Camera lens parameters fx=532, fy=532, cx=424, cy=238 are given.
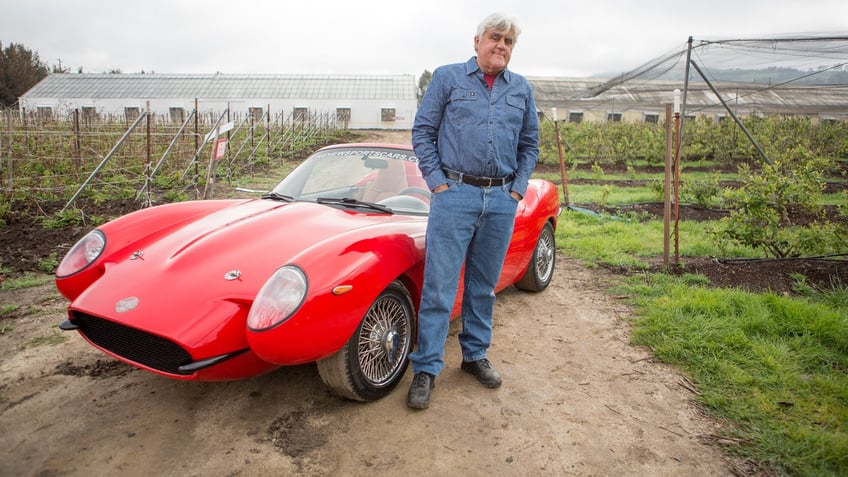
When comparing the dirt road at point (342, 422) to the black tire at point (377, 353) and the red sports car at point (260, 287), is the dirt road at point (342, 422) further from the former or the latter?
the red sports car at point (260, 287)

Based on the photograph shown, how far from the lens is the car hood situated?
2420 mm

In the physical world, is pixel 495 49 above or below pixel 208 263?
above

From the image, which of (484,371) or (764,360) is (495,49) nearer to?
(484,371)

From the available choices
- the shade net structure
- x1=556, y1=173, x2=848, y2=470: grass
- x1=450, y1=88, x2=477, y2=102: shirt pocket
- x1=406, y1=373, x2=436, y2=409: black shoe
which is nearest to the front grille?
x1=406, y1=373, x2=436, y2=409: black shoe

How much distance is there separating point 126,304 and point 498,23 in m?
2.34

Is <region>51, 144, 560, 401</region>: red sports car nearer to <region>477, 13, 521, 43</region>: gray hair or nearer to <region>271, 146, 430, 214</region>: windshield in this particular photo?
<region>271, 146, 430, 214</region>: windshield

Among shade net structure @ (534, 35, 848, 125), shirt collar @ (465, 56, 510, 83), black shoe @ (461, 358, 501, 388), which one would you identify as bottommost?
black shoe @ (461, 358, 501, 388)

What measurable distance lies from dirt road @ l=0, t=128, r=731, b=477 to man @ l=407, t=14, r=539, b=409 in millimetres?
369

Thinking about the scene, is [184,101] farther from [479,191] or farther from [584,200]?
[479,191]

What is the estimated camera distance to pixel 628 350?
374cm

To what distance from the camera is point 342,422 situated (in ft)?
8.83

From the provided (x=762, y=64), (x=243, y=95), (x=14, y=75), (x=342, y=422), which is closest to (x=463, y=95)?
(x=342, y=422)

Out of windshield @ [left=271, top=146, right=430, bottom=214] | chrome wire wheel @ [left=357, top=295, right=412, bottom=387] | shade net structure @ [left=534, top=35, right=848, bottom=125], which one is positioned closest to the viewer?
chrome wire wheel @ [left=357, top=295, right=412, bottom=387]

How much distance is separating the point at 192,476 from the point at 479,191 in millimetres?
1932
